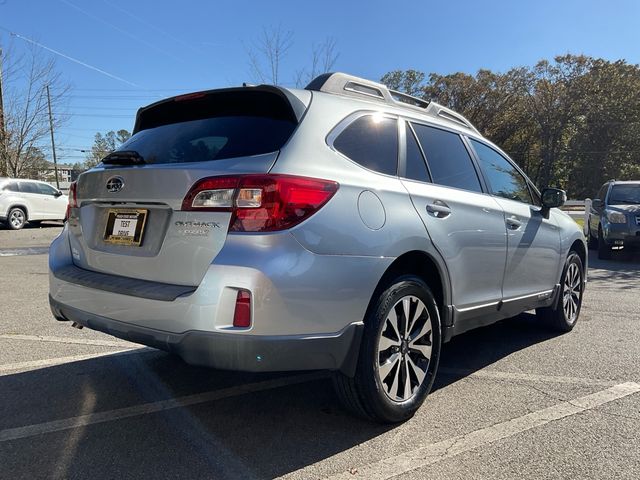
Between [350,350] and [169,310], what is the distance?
0.93 meters

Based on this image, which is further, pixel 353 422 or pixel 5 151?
pixel 5 151

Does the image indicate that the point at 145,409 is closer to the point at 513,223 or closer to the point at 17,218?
the point at 513,223

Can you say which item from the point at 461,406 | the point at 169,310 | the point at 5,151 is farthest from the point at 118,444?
the point at 5,151

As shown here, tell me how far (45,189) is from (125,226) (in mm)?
17352

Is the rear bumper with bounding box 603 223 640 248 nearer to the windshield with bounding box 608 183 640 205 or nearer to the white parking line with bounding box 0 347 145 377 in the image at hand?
the windshield with bounding box 608 183 640 205

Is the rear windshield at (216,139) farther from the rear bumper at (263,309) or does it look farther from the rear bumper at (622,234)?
the rear bumper at (622,234)

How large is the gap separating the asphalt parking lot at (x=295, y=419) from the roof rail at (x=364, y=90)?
1985mm

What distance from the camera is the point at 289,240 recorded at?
241 cm

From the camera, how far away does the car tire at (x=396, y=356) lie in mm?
2768

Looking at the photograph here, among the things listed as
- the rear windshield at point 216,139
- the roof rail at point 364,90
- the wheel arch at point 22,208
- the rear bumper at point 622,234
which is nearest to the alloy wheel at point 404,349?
the rear windshield at point 216,139

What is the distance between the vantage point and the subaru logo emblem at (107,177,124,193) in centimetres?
286

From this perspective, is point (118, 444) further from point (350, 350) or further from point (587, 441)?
point (587, 441)

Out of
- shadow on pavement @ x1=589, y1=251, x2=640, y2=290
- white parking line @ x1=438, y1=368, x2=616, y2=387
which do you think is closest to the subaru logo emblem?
white parking line @ x1=438, y1=368, x2=616, y2=387

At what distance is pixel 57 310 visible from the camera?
3162mm
